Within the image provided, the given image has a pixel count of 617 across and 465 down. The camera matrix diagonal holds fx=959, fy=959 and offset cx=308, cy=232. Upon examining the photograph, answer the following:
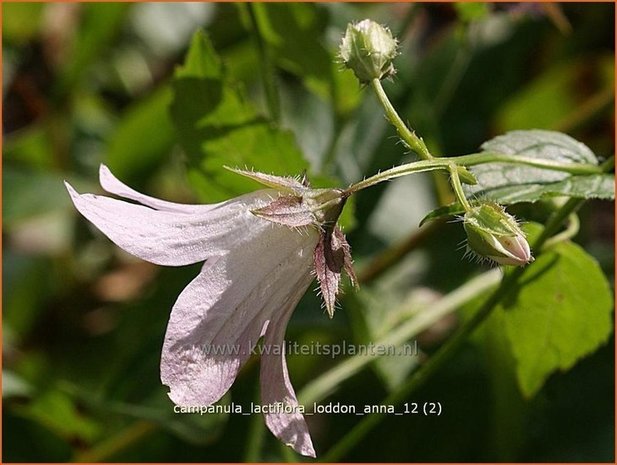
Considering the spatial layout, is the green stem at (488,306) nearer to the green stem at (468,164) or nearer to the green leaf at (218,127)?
the green stem at (468,164)

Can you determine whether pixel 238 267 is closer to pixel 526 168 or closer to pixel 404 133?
pixel 404 133

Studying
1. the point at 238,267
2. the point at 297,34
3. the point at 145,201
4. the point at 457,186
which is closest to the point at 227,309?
the point at 238,267

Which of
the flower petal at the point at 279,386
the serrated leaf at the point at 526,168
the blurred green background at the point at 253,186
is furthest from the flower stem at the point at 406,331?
the flower petal at the point at 279,386

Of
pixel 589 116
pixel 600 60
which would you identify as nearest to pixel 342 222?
pixel 589 116

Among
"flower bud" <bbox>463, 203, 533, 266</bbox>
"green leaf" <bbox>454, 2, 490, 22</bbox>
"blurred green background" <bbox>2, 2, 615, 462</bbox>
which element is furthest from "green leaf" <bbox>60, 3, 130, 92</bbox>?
"flower bud" <bbox>463, 203, 533, 266</bbox>

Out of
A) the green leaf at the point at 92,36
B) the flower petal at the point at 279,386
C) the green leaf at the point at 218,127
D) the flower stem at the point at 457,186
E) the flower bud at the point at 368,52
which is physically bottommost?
the flower petal at the point at 279,386

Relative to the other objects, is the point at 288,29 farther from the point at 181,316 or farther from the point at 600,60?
the point at 600,60

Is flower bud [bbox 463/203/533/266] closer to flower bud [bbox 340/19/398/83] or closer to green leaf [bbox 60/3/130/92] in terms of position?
flower bud [bbox 340/19/398/83]

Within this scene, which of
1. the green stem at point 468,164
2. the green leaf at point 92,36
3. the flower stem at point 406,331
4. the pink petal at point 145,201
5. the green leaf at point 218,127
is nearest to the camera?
the green stem at point 468,164
